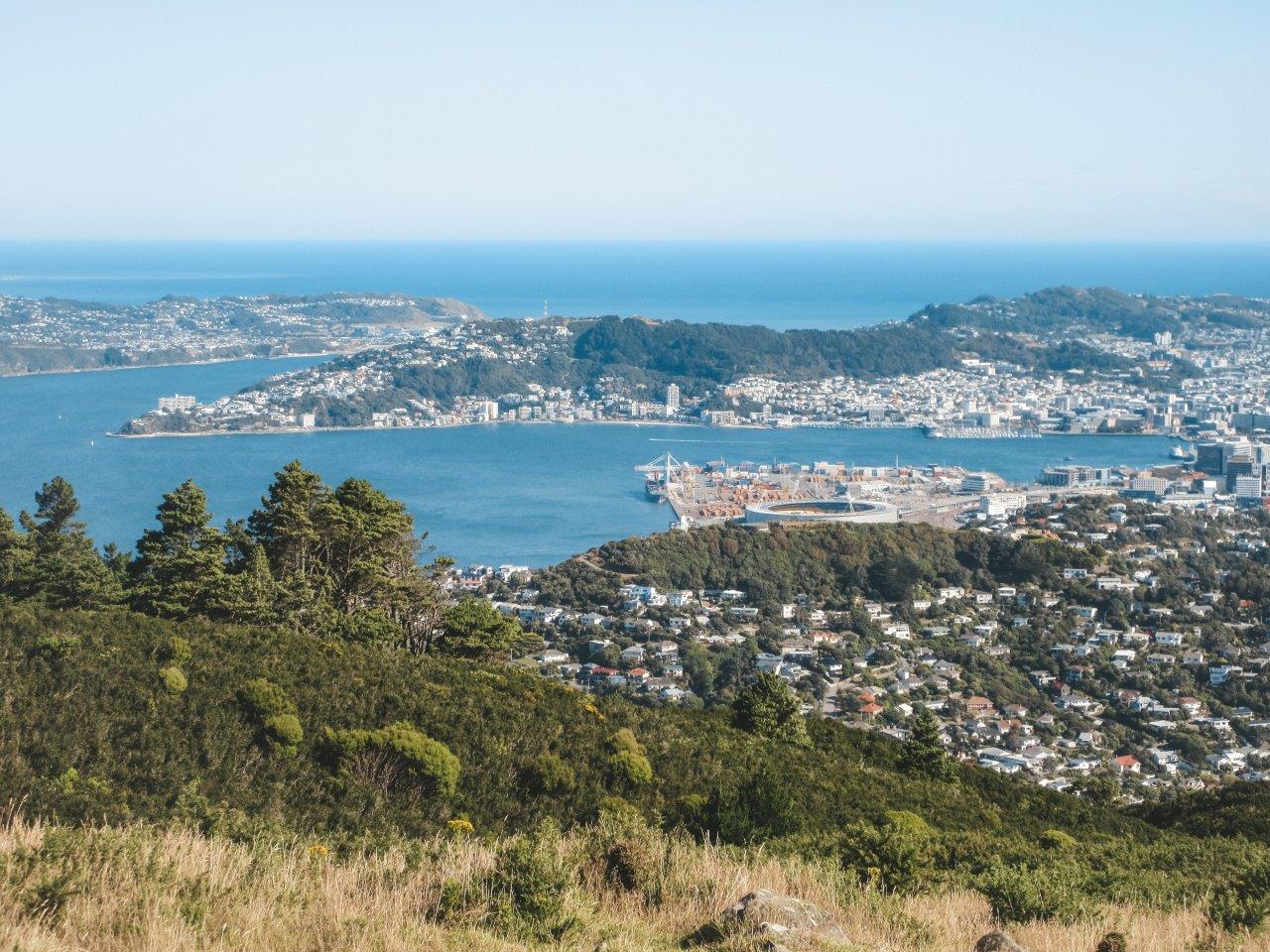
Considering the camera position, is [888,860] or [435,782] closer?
[888,860]

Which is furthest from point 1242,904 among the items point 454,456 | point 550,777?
point 454,456

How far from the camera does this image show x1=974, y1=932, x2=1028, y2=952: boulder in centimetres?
406

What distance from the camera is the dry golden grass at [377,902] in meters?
3.39

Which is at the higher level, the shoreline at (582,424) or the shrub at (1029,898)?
the shrub at (1029,898)

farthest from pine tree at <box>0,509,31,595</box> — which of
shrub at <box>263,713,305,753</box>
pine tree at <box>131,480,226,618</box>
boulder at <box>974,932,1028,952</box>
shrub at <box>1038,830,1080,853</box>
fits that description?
boulder at <box>974,932,1028,952</box>

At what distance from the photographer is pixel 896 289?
129625mm

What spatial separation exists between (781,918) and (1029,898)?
1135mm

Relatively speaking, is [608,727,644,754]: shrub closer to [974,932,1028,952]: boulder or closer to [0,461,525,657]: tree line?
[974,932,1028,952]: boulder

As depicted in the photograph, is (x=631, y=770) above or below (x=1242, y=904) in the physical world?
below

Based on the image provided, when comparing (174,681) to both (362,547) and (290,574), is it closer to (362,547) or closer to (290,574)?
(290,574)

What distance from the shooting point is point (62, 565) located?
38.6 feet

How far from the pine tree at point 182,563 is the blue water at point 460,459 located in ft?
63.8

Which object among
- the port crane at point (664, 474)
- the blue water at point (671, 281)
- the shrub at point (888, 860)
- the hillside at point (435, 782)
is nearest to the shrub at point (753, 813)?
the hillside at point (435, 782)

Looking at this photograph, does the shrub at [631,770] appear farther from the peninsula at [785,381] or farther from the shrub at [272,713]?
the peninsula at [785,381]
